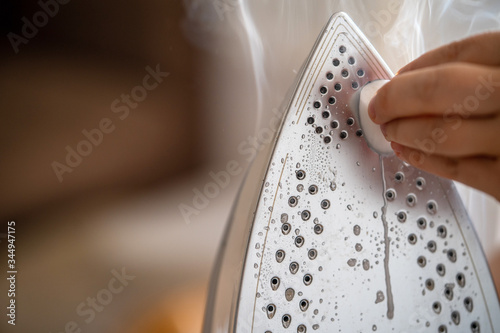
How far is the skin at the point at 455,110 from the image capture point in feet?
1.21

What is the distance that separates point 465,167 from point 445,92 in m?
0.08

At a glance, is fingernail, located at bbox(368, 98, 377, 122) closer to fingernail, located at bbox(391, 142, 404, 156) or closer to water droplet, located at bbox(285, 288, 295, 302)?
fingernail, located at bbox(391, 142, 404, 156)

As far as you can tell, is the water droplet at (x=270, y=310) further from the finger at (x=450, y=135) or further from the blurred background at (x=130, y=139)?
the finger at (x=450, y=135)

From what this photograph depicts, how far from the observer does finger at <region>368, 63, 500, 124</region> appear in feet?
1.19

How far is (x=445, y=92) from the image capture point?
0.38m

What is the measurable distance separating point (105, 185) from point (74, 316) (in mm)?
140

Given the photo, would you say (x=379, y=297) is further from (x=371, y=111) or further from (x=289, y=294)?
(x=371, y=111)

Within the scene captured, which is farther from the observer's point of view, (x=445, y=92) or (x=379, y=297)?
(x=379, y=297)

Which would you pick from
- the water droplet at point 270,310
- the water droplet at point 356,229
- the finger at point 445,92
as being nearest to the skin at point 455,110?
the finger at point 445,92

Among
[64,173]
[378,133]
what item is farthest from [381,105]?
[64,173]

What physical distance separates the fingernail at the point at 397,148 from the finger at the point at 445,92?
0.04m

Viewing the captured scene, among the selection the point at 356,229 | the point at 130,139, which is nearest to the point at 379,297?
the point at 356,229

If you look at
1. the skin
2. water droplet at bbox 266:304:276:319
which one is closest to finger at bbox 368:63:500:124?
the skin

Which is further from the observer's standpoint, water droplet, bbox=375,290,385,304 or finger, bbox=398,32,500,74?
water droplet, bbox=375,290,385,304
